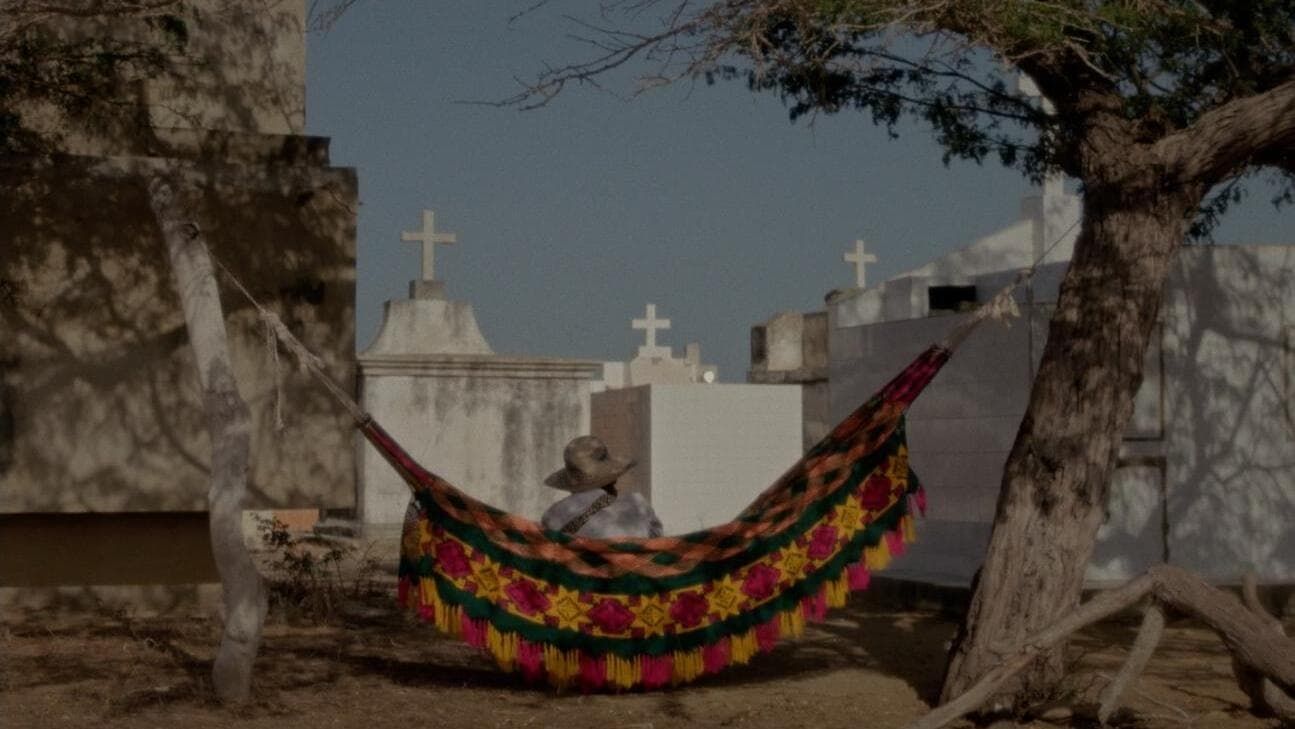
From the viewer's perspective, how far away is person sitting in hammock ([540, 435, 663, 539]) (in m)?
7.05

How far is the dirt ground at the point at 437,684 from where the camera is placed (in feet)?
19.9

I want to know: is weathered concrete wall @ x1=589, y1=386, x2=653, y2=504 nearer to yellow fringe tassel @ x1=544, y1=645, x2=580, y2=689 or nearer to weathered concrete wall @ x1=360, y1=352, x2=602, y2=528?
weathered concrete wall @ x1=360, y1=352, x2=602, y2=528

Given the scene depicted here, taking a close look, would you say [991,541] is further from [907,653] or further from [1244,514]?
[1244,514]

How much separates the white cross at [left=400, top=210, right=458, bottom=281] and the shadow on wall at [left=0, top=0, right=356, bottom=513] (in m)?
9.45

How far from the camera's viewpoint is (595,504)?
7.04m

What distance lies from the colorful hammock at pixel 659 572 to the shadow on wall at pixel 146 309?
1.83 meters

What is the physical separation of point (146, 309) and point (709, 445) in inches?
302

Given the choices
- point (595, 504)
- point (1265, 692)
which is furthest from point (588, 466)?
point (1265, 692)

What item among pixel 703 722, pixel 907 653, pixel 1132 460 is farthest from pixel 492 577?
pixel 1132 460

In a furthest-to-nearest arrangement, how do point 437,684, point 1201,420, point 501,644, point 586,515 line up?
point 1201,420 → point 586,515 → point 437,684 → point 501,644

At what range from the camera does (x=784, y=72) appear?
7.91 metres

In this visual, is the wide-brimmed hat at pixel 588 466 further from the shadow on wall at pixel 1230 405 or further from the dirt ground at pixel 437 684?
the shadow on wall at pixel 1230 405

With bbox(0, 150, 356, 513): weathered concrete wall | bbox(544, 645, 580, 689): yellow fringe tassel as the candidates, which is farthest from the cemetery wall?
bbox(544, 645, 580, 689): yellow fringe tassel

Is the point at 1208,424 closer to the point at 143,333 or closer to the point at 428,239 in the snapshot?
the point at 143,333
